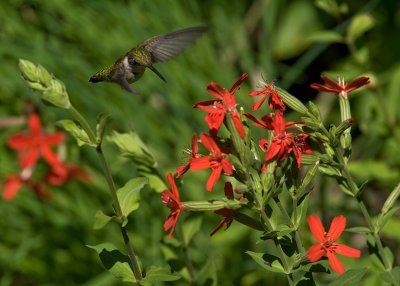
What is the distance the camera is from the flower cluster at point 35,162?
94.5 inches

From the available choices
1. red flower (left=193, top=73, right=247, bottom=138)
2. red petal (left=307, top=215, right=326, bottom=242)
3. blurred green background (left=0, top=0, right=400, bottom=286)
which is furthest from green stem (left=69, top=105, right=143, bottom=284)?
blurred green background (left=0, top=0, right=400, bottom=286)

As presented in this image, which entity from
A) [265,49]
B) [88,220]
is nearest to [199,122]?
[265,49]

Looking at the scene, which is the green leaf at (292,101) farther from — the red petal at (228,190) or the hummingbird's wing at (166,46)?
the hummingbird's wing at (166,46)

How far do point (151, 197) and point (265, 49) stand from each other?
730 mm

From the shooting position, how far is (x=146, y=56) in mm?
1486

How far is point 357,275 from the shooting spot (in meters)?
1.12

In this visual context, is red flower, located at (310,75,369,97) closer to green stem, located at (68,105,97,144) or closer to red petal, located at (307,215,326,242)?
red petal, located at (307,215,326,242)

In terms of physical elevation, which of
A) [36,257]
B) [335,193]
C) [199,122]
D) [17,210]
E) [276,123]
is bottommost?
[335,193]

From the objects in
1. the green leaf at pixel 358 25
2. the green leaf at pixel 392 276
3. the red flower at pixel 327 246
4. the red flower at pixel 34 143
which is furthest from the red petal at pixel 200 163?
the red flower at pixel 34 143

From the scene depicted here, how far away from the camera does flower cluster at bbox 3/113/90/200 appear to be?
240 cm

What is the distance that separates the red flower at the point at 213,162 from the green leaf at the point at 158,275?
28 cm

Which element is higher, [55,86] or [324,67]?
[55,86]

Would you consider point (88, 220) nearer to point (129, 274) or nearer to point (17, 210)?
point (17, 210)

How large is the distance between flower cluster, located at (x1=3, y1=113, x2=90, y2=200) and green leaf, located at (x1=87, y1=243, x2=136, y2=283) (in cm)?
121
